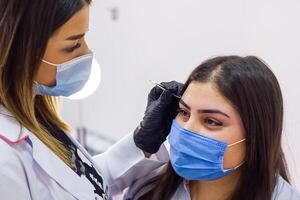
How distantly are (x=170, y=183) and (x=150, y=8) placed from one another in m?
1.33

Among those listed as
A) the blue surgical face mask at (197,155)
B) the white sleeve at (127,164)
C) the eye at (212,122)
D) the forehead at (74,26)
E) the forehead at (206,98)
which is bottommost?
the white sleeve at (127,164)

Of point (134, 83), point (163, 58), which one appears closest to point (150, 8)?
point (163, 58)

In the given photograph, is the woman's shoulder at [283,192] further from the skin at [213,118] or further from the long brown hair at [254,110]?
the skin at [213,118]

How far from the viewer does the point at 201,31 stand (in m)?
2.10

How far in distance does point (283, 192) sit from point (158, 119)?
0.43 metres

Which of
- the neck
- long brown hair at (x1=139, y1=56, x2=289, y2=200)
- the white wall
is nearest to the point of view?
long brown hair at (x1=139, y1=56, x2=289, y2=200)

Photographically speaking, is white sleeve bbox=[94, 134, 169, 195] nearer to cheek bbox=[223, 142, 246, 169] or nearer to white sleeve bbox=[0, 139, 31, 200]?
cheek bbox=[223, 142, 246, 169]

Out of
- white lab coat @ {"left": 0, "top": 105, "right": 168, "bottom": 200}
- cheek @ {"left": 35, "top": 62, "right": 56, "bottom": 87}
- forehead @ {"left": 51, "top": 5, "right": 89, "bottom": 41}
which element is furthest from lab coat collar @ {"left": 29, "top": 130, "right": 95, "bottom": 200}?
forehead @ {"left": 51, "top": 5, "right": 89, "bottom": 41}

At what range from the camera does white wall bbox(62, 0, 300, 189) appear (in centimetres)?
177

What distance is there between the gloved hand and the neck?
0.20m

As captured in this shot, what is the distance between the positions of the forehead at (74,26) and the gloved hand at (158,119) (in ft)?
1.27

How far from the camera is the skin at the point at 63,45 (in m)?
0.99

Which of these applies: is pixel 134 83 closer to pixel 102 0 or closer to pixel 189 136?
pixel 102 0

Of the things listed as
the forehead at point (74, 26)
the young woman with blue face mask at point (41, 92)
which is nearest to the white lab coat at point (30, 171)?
the young woman with blue face mask at point (41, 92)
